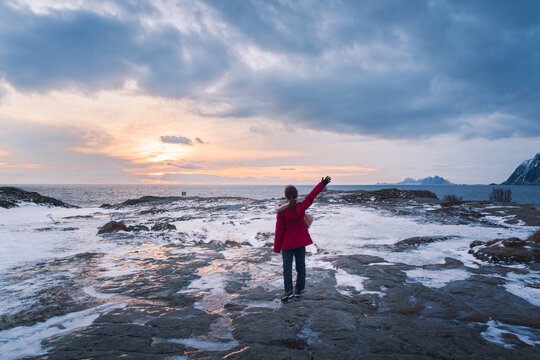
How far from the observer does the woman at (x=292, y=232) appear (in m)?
5.31

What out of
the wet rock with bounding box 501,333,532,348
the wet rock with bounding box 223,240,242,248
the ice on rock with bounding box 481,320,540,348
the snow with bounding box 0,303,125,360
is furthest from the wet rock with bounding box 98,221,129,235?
the wet rock with bounding box 501,333,532,348

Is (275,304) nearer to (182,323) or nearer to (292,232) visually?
(292,232)

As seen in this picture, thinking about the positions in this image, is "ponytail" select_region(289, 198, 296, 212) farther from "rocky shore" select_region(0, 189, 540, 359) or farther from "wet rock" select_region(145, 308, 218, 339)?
"wet rock" select_region(145, 308, 218, 339)

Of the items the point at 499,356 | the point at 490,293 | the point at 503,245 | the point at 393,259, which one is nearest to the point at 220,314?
the point at 499,356

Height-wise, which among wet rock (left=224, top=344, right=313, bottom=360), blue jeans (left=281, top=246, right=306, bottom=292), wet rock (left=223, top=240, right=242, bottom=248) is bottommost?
wet rock (left=223, top=240, right=242, bottom=248)

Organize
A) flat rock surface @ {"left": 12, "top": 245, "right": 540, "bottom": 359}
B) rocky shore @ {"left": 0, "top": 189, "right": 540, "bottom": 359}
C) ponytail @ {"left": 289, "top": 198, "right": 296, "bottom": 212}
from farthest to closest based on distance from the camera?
ponytail @ {"left": 289, "top": 198, "right": 296, "bottom": 212}
rocky shore @ {"left": 0, "top": 189, "right": 540, "bottom": 359}
flat rock surface @ {"left": 12, "top": 245, "right": 540, "bottom": 359}

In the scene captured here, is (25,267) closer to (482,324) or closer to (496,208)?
(482,324)

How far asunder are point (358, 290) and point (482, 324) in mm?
2244

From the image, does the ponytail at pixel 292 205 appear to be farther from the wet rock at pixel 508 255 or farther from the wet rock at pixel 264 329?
the wet rock at pixel 508 255

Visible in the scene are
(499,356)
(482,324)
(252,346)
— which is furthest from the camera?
(482,324)

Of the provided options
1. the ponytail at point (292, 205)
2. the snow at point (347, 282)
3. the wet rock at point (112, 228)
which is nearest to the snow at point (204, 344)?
the ponytail at point (292, 205)

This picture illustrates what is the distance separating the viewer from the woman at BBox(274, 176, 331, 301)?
5.31 m

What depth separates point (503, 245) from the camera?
8875mm

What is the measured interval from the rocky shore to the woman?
1.95ft
